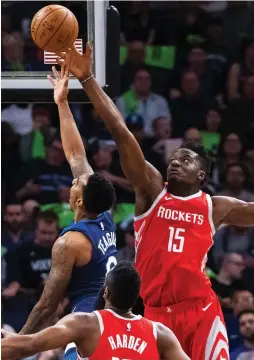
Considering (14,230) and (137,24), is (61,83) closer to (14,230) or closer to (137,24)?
(14,230)

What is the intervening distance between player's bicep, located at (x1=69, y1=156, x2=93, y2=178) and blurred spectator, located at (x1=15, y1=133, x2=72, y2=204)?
11.5ft

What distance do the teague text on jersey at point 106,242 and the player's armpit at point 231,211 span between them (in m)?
0.76

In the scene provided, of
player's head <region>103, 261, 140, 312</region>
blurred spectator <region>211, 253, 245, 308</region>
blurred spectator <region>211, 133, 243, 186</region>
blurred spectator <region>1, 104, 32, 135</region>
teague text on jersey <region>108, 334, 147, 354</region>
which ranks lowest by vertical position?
blurred spectator <region>211, 253, 245, 308</region>

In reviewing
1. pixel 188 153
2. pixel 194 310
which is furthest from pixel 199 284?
pixel 188 153

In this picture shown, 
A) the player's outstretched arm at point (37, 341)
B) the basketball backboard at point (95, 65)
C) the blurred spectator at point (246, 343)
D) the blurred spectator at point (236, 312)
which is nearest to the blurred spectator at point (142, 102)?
the blurred spectator at point (236, 312)

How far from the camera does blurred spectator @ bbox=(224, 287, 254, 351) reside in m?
9.64

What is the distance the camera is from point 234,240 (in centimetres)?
1080

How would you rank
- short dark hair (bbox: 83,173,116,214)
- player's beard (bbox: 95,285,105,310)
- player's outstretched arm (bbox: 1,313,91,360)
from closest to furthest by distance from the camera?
1. player's outstretched arm (bbox: 1,313,91,360)
2. player's beard (bbox: 95,285,105,310)
3. short dark hair (bbox: 83,173,116,214)

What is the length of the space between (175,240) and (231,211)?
0.50 m

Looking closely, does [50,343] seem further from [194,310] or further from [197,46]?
[197,46]

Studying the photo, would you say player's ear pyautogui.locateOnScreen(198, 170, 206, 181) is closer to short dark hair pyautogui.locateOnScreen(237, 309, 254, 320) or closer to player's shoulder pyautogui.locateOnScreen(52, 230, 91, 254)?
player's shoulder pyautogui.locateOnScreen(52, 230, 91, 254)

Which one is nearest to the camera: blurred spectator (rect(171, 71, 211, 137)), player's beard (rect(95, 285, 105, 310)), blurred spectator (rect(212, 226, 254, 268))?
player's beard (rect(95, 285, 105, 310))

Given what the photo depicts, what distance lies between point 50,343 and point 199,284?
1.79 m

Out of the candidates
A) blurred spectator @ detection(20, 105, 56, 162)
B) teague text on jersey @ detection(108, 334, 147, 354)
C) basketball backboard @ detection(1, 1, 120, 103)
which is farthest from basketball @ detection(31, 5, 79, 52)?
blurred spectator @ detection(20, 105, 56, 162)
